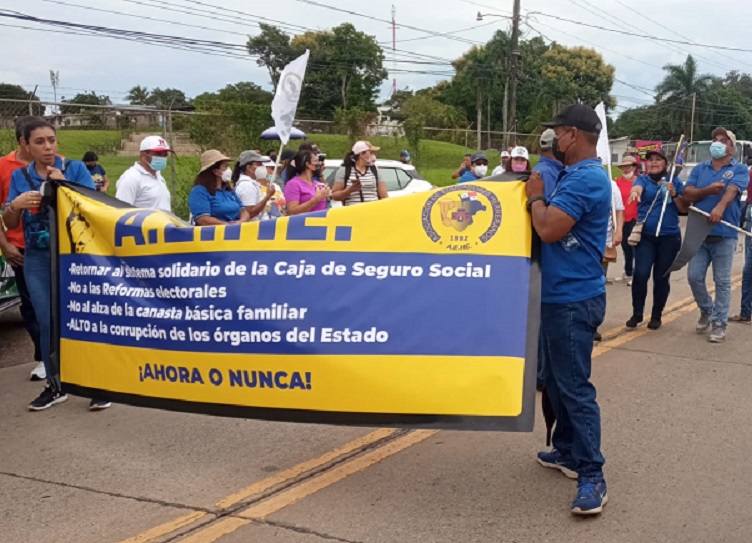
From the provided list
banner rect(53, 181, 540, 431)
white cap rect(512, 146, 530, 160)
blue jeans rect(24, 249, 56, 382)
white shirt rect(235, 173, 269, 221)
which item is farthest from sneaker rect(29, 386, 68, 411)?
white cap rect(512, 146, 530, 160)

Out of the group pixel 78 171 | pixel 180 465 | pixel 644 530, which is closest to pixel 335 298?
pixel 180 465

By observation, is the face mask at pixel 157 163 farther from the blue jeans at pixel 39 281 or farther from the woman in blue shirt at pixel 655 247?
the woman in blue shirt at pixel 655 247

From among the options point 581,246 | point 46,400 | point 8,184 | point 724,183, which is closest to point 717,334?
point 724,183

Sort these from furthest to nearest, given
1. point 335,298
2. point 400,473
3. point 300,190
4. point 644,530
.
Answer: point 300,190 < point 400,473 < point 335,298 < point 644,530

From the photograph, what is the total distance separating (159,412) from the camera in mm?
5680

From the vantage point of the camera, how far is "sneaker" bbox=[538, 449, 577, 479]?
14.5 feet

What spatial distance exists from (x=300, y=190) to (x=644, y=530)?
509cm

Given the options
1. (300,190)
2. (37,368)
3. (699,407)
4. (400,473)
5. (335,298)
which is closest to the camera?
(335,298)

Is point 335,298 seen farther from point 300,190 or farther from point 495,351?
point 300,190

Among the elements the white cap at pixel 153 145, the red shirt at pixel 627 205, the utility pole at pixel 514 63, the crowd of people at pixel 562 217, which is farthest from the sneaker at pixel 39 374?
the utility pole at pixel 514 63

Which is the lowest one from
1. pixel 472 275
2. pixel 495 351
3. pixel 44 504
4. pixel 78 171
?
pixel 44 504

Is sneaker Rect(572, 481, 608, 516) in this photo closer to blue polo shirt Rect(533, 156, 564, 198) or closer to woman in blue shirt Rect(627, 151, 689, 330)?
blue polo shirt Rect(533, 156, 564, 198)

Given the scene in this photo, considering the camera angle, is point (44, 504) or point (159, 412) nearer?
point (44, 504)

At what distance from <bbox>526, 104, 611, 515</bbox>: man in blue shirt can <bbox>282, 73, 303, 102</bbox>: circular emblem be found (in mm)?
3342
